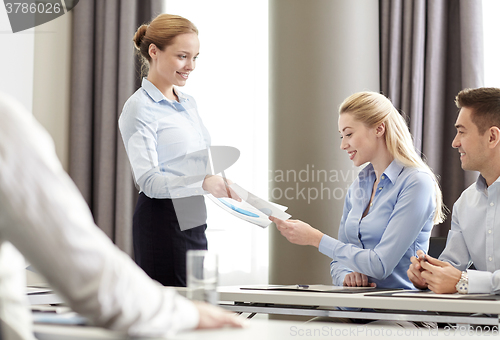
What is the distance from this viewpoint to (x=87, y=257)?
0.55 meters

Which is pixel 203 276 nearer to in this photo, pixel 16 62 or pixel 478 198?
pixel 478 198

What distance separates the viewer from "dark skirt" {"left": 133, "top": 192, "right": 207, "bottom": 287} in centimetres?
185

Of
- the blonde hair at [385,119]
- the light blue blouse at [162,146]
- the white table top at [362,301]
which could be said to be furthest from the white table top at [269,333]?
the blonde hair at [385,119]

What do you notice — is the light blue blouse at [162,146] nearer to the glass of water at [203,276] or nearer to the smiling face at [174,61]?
the smiling face at [174,61]

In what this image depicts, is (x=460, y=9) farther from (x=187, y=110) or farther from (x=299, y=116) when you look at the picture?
(x=187, y=110)

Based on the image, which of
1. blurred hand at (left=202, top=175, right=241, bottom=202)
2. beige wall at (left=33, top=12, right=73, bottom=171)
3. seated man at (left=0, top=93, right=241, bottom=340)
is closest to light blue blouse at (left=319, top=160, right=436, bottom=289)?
blurred hand at (left=202, top=175, right=241, bottom=202)

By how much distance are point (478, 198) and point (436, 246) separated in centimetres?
36

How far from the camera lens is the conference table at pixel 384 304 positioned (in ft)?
4.17

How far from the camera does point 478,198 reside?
5.99ft

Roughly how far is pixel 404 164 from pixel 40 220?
5.55 ft

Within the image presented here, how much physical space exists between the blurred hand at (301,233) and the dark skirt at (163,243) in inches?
14.7

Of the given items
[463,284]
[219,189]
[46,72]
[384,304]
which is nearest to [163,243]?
[219,189]

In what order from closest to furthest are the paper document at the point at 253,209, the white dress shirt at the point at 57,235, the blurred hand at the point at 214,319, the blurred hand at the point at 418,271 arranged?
1. the white dress shirt at the point at 57,235
2. the blurred hand at the point at 214,319
3. the blurred hand at the point at 418,271
4. the paper document at the point at 253,209

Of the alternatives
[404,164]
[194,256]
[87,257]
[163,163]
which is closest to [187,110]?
[163,163]
